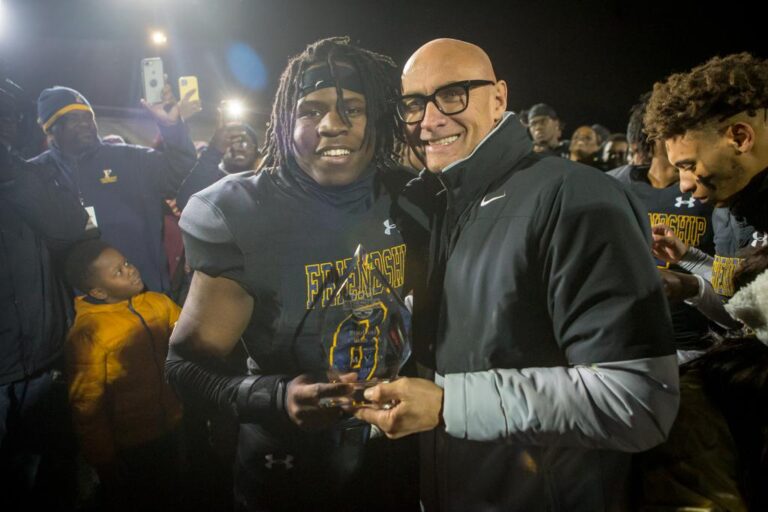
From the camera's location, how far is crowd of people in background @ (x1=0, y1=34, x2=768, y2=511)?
1.12m

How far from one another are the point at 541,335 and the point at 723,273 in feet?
5.56

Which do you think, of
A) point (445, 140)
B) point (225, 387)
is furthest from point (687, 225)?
point (225, 387)

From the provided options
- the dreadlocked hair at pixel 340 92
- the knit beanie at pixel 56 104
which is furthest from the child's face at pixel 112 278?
the dreadlocked hair at pixel 340 92

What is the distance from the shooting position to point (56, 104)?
132 inches

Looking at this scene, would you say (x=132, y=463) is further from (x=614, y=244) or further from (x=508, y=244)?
(x=614, y=244)

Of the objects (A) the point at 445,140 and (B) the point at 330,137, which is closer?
(A) the point at 445,140

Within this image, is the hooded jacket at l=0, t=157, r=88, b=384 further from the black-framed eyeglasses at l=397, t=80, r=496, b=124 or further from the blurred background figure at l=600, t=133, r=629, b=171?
the blurred background figure at l=600, t=133, r=629, b=171

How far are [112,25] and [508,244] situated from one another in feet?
31.8

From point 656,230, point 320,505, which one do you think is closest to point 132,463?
point 320,505

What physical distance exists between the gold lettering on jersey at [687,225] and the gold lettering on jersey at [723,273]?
0.63m

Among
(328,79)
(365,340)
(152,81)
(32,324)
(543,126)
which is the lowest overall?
(32,324)

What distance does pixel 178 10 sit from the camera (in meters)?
8.45

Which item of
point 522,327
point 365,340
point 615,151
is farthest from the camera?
point 615,151

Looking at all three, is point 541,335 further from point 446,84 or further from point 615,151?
point 615,151
